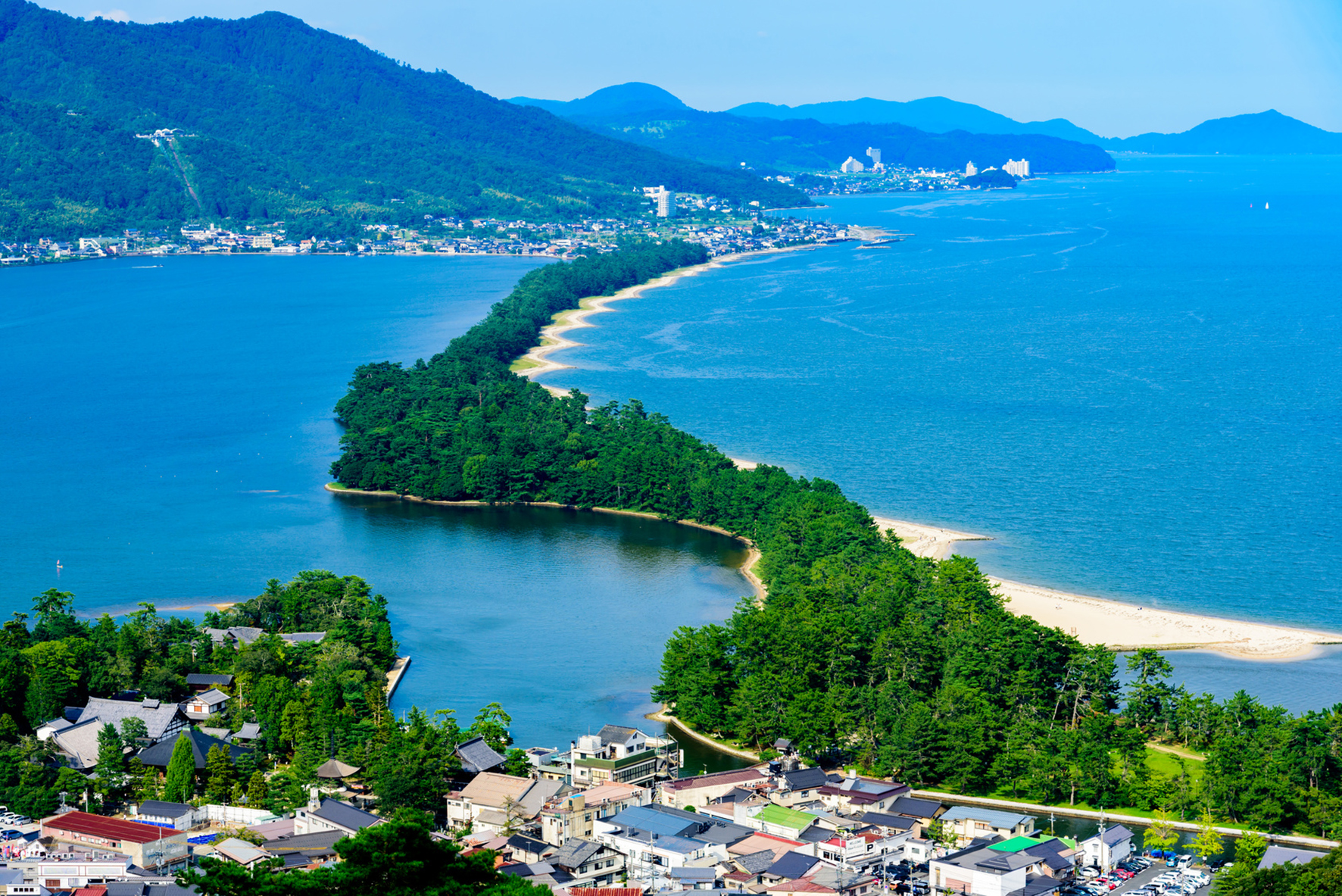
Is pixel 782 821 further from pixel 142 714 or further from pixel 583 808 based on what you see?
pixel 142 714

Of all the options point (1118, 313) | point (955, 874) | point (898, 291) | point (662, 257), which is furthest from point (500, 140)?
point (955, 874)

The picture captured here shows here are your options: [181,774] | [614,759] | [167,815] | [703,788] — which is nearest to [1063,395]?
[614,759]

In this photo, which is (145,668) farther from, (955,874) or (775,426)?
(775,426)

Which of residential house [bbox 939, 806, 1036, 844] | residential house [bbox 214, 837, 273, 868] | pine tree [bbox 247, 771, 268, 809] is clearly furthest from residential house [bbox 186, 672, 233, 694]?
residential house [bbox 939, 806, 1036, 844]

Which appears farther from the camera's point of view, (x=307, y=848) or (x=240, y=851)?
(x=307, y=848)

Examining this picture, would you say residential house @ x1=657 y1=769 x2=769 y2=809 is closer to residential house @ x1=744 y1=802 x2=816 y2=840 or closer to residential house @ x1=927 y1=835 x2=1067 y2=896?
residential house @ x1=744 y1=802 x2=816 y2=840

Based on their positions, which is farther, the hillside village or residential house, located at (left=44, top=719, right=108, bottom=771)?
residential house, located at (left=44, top=719, right=108, bottom=771)
